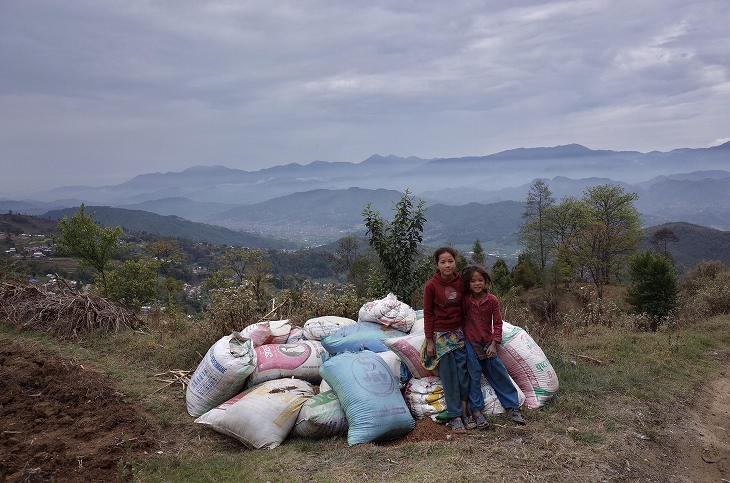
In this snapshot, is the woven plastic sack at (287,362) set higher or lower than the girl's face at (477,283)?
lower

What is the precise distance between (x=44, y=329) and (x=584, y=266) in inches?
1127

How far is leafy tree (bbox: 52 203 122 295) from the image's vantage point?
13.0 metres

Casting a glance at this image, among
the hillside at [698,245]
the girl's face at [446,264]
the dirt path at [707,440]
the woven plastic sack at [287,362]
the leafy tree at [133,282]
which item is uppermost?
the girl's face at [446,264]

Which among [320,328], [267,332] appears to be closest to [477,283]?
[320,328]

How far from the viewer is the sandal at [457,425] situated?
337cm

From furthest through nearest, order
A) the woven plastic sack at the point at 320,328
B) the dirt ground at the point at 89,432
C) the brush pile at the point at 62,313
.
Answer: the brush pile at the point at 62,313, the woven plastic sack at the point at 320,328, the dirt ground at the point at 89,432

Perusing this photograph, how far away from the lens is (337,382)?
12.0 feet

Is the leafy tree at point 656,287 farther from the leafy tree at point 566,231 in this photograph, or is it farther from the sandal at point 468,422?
the sandal at point 468,422

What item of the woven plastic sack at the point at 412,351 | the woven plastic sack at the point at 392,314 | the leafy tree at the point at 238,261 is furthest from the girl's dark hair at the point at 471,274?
the leafy tree at the point at 238,261

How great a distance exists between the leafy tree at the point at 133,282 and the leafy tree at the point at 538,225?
2480 centimetres

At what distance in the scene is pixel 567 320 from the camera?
302 inches

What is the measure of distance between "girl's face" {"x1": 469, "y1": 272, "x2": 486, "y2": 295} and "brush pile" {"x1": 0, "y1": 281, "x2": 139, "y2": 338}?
5.72 metres

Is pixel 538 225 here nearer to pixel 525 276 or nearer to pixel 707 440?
pixel 525 276

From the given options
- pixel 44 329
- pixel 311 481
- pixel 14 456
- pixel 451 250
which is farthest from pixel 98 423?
pixel 44 329
